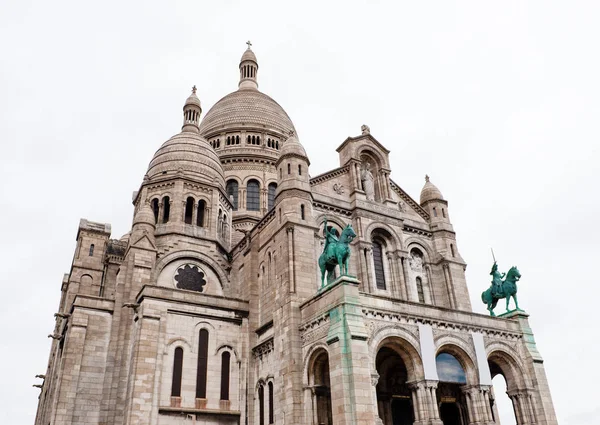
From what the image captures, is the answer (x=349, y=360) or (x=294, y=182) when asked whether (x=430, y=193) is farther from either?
(x=349, y=360)

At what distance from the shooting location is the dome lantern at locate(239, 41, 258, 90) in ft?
206

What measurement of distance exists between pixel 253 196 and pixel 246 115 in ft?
→ 34.2

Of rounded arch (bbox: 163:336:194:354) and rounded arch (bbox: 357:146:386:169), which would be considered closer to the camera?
rounded arch (bbox: 163:336:194:354)

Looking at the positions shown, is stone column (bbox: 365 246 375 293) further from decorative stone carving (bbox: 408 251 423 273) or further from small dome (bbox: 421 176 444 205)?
small dome (bbox: 421 176 444 205)

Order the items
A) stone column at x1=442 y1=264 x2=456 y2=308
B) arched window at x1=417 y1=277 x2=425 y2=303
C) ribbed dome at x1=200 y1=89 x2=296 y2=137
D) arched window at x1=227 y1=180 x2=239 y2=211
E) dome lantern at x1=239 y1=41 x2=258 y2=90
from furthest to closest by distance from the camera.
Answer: dome lantern at x1=239 y1=41 x2=258 y2=90 → ribbed dome at x1=200 y1=89 x2=296 y2=137 → arched window at x1=227 y1=180 x2=239 y2=211 → arched window at x1=417 y1=277 x2=425 y2=303 → stone column at x1=442 y1=264 x2=456 y2=308

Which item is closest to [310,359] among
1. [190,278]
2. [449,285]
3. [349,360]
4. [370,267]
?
[349,360]

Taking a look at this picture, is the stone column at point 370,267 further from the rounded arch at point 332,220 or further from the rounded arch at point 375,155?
the rounded arch at point 375,155

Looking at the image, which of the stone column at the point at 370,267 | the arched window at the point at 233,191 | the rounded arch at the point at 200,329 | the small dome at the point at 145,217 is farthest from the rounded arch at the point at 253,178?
the rounded arch at the point at 200,329

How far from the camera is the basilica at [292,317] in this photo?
918 inches

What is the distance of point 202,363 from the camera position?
28281 mm

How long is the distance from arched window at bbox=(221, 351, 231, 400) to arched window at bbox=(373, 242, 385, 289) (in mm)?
9583

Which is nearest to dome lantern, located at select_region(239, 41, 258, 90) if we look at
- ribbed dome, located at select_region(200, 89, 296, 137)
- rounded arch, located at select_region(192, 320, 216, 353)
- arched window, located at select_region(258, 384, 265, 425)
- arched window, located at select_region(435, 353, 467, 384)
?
ribbed dome, located at select_region(200, 89, 296, 137)

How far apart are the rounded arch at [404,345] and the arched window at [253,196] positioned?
1058 inches

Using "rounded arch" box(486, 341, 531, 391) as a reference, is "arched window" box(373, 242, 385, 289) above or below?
above
